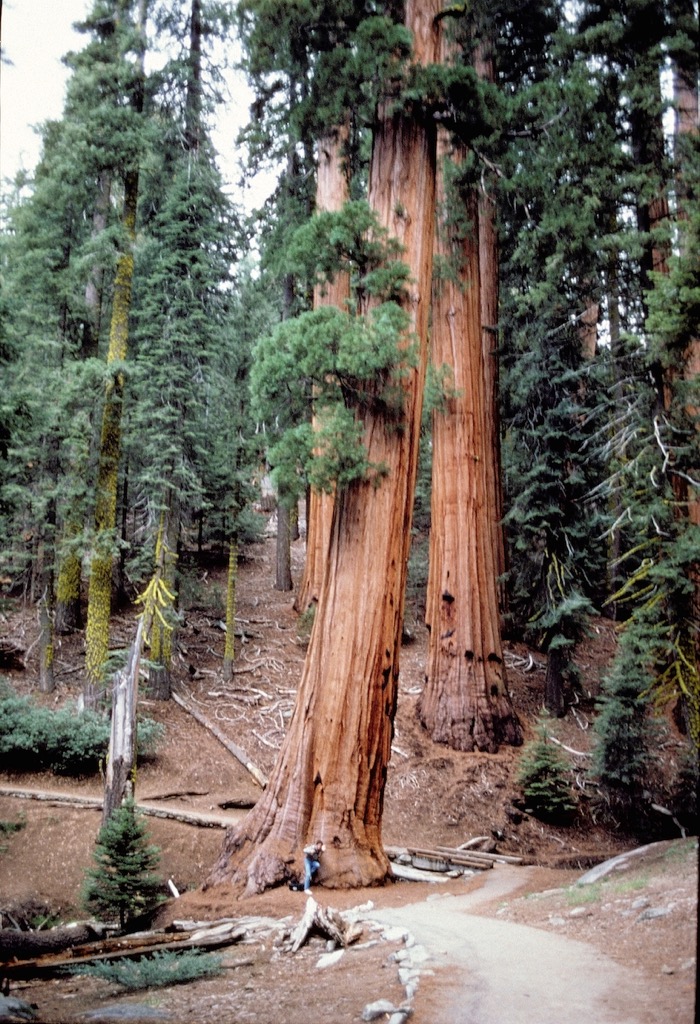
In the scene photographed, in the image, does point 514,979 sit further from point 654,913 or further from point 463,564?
point 463,564

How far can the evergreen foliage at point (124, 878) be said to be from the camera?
6555 mm

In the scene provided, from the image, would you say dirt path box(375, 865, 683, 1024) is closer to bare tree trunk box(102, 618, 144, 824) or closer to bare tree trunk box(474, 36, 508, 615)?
bare tree trunk box(102, 618, 144, 824)

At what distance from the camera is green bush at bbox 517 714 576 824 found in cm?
987

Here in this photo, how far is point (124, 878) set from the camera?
21.5ft

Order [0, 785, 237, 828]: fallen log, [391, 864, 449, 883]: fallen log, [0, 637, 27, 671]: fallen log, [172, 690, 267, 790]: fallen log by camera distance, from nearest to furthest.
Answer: [391, 864, 449, 883]: fallen log → [0, 785, 237, 828]: fallen log → [172, 690, 267, 790]: fallen log → [0, 637, 27, 671]: fallen log

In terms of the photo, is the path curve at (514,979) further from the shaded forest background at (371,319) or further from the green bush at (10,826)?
the green bush at (10,826)

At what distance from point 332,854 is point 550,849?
4.51 m

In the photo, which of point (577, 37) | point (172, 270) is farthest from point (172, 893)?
point (172, 270)

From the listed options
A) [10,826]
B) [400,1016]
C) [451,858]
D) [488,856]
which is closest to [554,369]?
[488,856]

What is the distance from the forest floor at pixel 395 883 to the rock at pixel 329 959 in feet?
0.34

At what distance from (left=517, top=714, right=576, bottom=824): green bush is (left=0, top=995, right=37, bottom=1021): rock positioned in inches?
313

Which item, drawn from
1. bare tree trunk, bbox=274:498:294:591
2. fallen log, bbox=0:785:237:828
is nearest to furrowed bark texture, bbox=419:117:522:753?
fallen log, bbox=0:785:237:828

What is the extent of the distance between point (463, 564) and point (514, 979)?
8425 millimetres

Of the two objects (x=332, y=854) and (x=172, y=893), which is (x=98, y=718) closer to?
(x=172, y=893)
